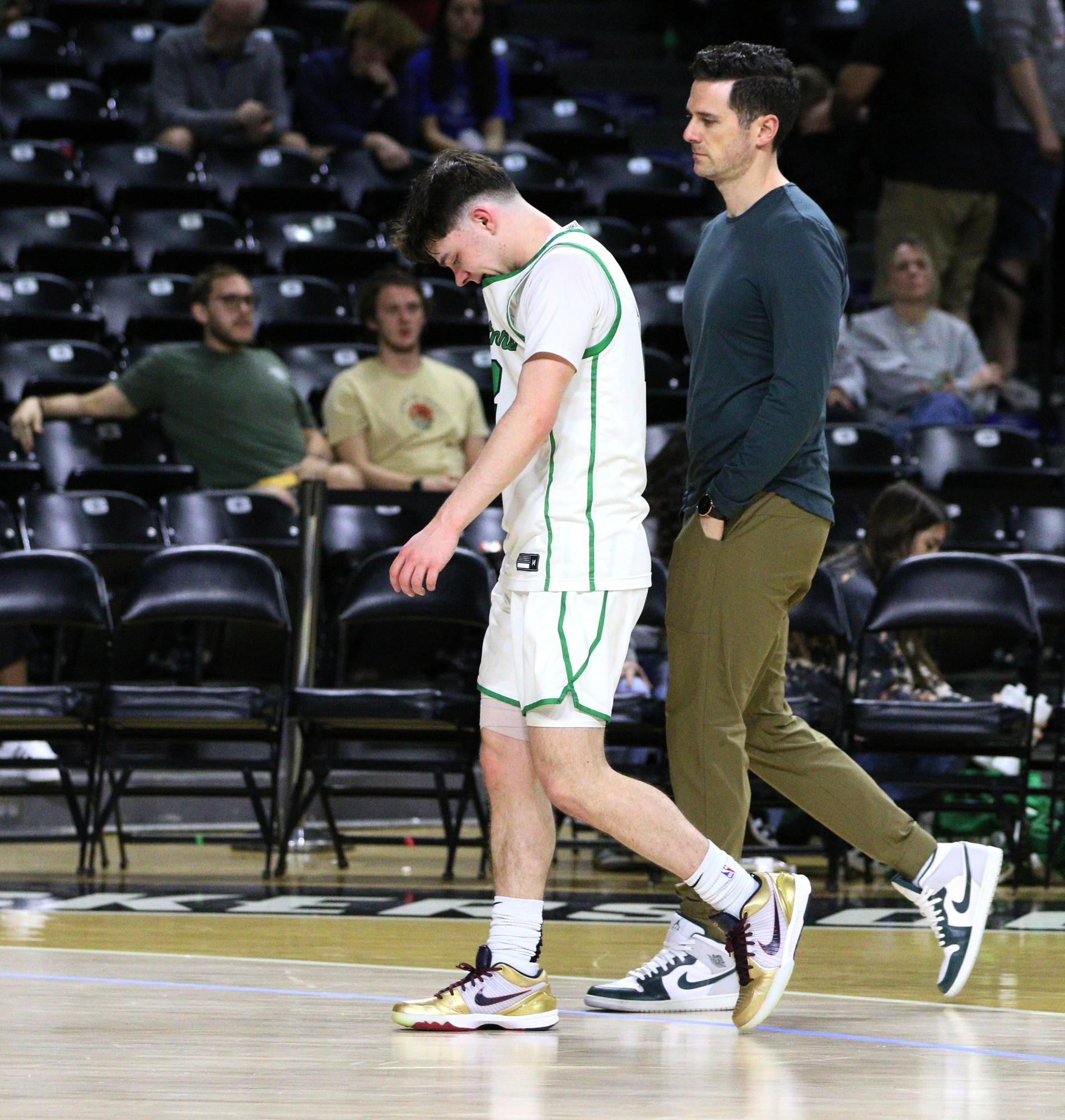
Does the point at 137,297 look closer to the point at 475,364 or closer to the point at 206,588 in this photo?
the point at 475,364

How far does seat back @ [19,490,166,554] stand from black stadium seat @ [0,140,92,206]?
301 cm

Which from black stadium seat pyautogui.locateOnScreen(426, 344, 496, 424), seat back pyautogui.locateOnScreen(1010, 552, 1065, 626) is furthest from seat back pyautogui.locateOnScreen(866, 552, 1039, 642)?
black stadium seat pyautogui.locateOnScreen(426, 344, 496, 424)

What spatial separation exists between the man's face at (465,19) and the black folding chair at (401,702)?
4289 mm

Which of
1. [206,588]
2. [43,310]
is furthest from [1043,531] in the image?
[43,310]

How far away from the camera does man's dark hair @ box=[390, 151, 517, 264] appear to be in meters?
3.28

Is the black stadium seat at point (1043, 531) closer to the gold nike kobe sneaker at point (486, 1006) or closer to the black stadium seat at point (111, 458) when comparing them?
the black stadium seat at point (111, 458)

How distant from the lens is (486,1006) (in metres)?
3.26

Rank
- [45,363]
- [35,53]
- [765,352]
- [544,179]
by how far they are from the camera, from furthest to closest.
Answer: [35,53]
[544,179]
[45,363]
[765,352]

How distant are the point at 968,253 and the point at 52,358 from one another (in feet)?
13.8

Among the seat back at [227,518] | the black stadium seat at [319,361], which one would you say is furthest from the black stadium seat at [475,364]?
the seat back at [227,518]

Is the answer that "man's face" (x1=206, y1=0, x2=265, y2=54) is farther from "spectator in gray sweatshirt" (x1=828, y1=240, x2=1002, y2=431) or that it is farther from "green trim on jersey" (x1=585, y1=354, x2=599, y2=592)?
"green trim on jersey" (x1=585, y1=354, x2=599, y2=592)

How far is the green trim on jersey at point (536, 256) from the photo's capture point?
130 inches

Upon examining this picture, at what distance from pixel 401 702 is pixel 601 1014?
7.54 feet

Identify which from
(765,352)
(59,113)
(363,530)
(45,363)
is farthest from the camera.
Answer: (59,113)
